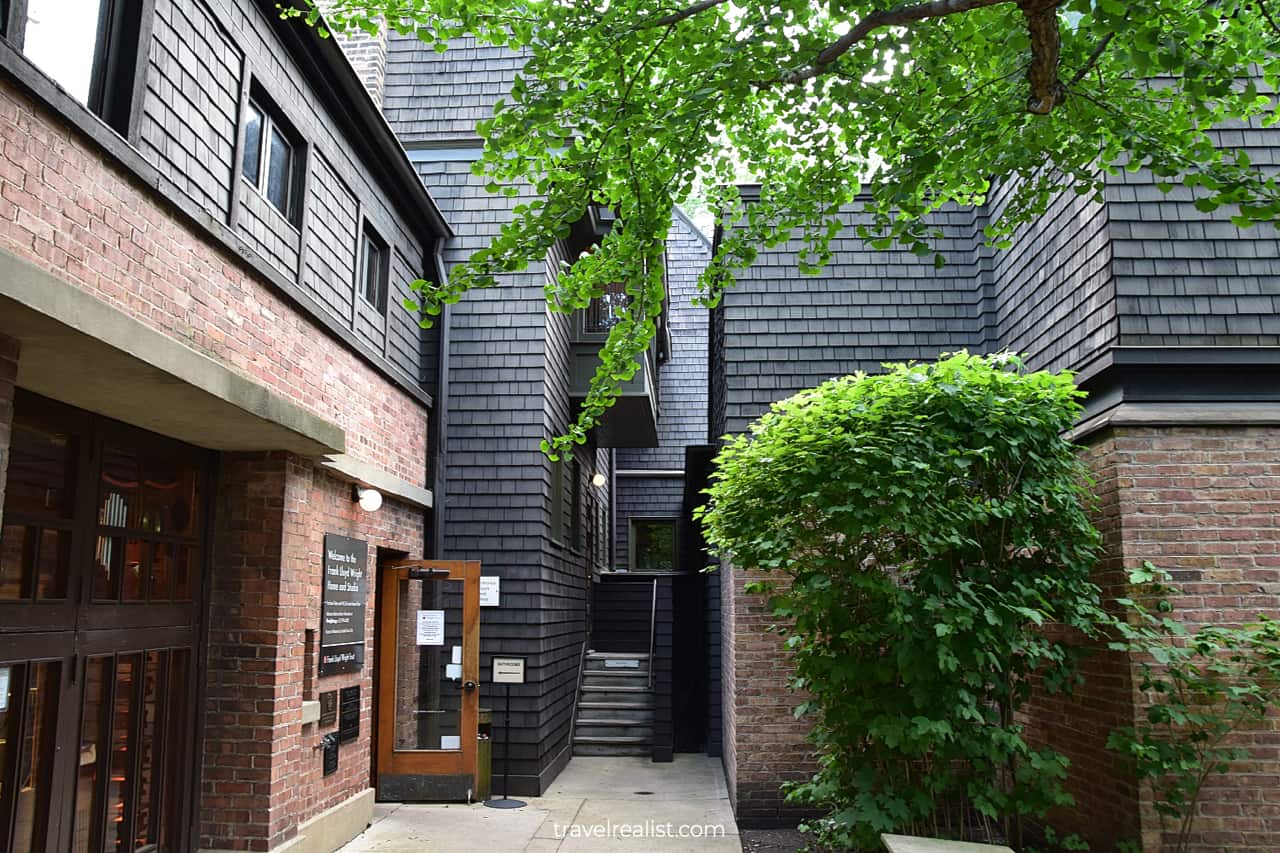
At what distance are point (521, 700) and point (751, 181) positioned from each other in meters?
5.64

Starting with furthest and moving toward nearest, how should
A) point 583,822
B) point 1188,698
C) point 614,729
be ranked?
1. point 614,729
2. point 583,822
3. point 1188,698

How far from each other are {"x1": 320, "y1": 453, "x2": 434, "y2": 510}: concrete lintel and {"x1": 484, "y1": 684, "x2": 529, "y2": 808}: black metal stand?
201cm

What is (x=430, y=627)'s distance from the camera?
9055 mm

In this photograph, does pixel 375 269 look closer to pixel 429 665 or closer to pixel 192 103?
pixel 192 103

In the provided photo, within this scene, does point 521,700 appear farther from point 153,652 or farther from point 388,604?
point 153,652

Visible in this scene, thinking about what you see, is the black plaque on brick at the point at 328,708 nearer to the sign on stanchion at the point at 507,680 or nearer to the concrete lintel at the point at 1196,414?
the sign on stanchion at the point at 507,680

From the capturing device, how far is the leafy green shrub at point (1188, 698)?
541 cm

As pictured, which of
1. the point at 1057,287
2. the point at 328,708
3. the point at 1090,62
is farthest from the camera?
the point at 1057,287

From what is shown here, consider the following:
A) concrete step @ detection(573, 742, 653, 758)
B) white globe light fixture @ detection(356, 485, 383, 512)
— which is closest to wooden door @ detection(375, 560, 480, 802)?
white globe light fixture @ detection(356, 485, 383, 512)

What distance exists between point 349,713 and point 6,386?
4.20 metres

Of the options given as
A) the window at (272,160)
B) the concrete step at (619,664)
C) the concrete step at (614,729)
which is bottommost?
the concrete step at (614,729)

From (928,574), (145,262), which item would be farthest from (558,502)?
→ (145,262)

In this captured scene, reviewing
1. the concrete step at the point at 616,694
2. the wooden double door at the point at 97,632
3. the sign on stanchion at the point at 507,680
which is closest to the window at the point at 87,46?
the wooden double door at the point at 97,632
